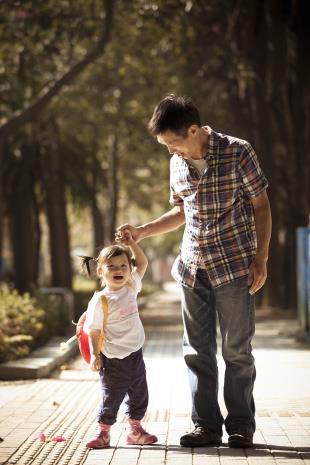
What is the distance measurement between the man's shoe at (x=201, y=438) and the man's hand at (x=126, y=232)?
1.31 meters

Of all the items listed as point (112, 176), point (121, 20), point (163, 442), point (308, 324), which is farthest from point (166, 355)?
point (112, 176)

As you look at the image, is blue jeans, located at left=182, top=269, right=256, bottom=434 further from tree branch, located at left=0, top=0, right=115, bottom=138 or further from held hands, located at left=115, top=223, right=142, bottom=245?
tree branch, located at left=0, top=0, right=115, bottom=138

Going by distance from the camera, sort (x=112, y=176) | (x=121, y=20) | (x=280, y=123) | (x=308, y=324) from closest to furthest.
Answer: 1. (x=308, y=324)
2. (x=121, y=20)
3. (x=280, y=123)
4. (x=112, y=176)

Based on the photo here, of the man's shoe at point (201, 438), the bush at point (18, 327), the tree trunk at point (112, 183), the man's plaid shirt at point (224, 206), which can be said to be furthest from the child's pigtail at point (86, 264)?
the tree trunk at point (112, 183)

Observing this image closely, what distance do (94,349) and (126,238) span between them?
0.77 metres

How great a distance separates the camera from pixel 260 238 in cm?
610

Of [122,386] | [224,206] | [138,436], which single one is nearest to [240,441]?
[138,436]

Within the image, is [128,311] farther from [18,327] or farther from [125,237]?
[18,327]

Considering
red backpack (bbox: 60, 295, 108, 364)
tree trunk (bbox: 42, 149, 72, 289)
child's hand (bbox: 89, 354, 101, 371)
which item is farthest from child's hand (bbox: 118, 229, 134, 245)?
tree trunk (bbox: 42, 149, 72, 289)

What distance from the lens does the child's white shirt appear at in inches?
247

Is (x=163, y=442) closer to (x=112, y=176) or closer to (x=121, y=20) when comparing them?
(x=121, y=20)

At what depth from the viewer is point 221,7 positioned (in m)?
21.5

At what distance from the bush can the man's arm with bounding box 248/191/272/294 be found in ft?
18.6

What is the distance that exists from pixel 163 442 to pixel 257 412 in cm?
140
